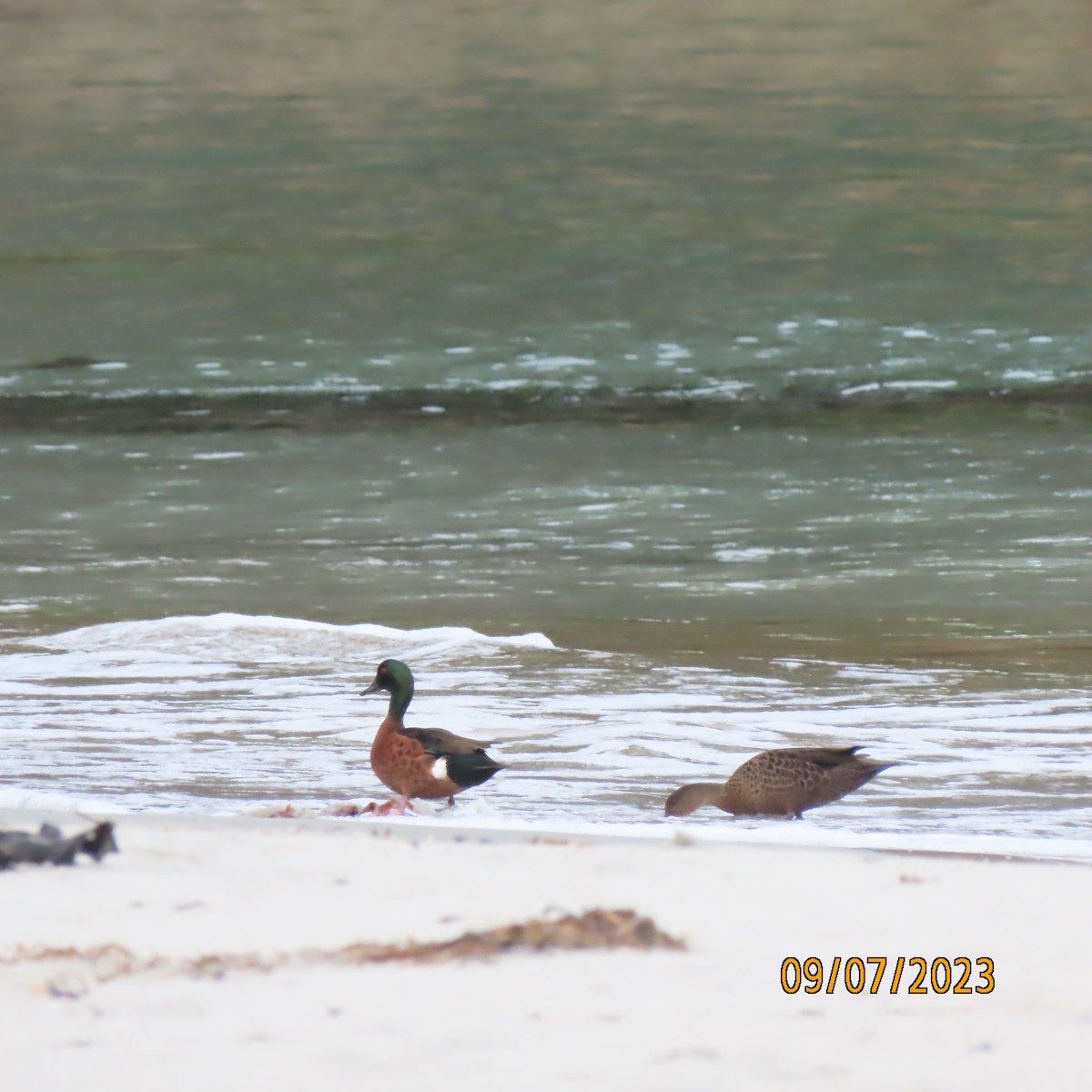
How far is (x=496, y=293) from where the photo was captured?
28.1m

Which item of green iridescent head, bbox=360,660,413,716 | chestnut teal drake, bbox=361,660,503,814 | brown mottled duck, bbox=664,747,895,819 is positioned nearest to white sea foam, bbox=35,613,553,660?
green iridescent head, bbox=360,660,413,716

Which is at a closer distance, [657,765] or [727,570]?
[657,765]

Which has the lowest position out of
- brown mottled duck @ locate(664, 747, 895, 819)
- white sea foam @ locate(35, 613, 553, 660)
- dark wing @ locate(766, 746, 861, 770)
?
brown mottled duck @ locate(664, 747, 895, 819)

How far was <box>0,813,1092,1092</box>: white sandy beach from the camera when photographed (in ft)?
10.3

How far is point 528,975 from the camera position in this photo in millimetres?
3652

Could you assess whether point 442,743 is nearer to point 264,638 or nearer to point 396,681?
point 396,681

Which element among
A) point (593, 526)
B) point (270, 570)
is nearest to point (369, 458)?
point (593, 526)

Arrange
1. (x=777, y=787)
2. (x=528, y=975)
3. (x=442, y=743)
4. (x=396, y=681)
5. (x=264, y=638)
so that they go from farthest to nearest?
(x=264, y=638), (x=396, y=681), (x=442, y=743), (x=777, y=787), (x=528, y=975)

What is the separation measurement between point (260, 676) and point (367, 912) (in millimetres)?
5774

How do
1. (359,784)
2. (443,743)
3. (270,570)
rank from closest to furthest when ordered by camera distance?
(443,743)
(359,784)
(270,570)

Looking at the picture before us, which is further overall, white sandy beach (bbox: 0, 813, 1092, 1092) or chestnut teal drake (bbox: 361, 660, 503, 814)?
chestnut teal drake (bbox: 361, 660, 503, 814)

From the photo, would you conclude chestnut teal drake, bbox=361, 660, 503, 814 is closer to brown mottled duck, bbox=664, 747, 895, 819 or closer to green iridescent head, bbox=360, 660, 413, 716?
green iridescent head, bbox=360, 660, 413, 716

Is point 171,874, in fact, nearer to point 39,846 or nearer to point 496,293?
point 39,846

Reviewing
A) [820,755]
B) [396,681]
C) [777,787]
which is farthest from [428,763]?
[820,755]
